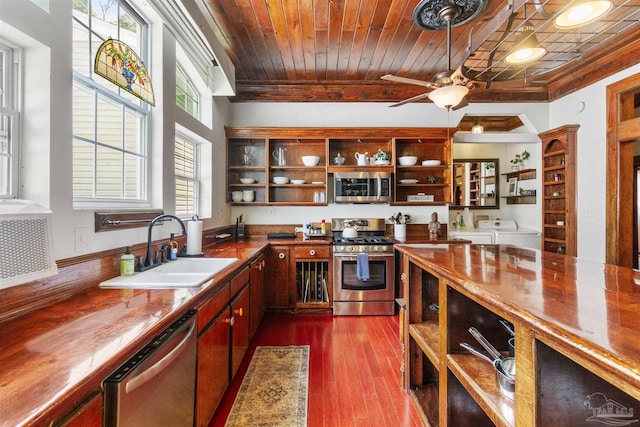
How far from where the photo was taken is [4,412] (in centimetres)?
61

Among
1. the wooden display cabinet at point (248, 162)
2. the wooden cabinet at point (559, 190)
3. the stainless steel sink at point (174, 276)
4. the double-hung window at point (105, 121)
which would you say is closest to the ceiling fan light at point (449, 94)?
the stainless steel sink at point (174, 276)

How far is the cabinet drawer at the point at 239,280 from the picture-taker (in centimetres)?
207

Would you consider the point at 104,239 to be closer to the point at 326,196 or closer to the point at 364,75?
the point at 326,196

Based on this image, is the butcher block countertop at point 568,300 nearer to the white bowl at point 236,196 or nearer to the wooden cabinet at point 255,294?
the wooden cabinet at point 255,294

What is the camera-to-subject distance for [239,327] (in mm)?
2254

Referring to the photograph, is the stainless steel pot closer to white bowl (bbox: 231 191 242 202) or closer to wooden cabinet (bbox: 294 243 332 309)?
wooden cabinet (bbox: 294 243 332 309)

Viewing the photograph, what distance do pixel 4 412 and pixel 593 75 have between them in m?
5.50

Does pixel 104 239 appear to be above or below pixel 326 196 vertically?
below

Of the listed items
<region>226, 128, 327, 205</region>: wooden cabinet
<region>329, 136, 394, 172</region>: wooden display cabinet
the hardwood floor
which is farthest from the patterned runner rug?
<region>329, 136, 394, 172</region>: wooden display cabinet

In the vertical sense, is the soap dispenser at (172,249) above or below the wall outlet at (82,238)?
below

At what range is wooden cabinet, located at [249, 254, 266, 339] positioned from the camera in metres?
2.68

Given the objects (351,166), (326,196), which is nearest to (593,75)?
(351,166)

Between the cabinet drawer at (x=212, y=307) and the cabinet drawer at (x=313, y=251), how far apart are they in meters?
1.67

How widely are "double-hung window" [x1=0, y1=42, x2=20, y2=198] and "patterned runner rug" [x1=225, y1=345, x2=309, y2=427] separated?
169 cm
